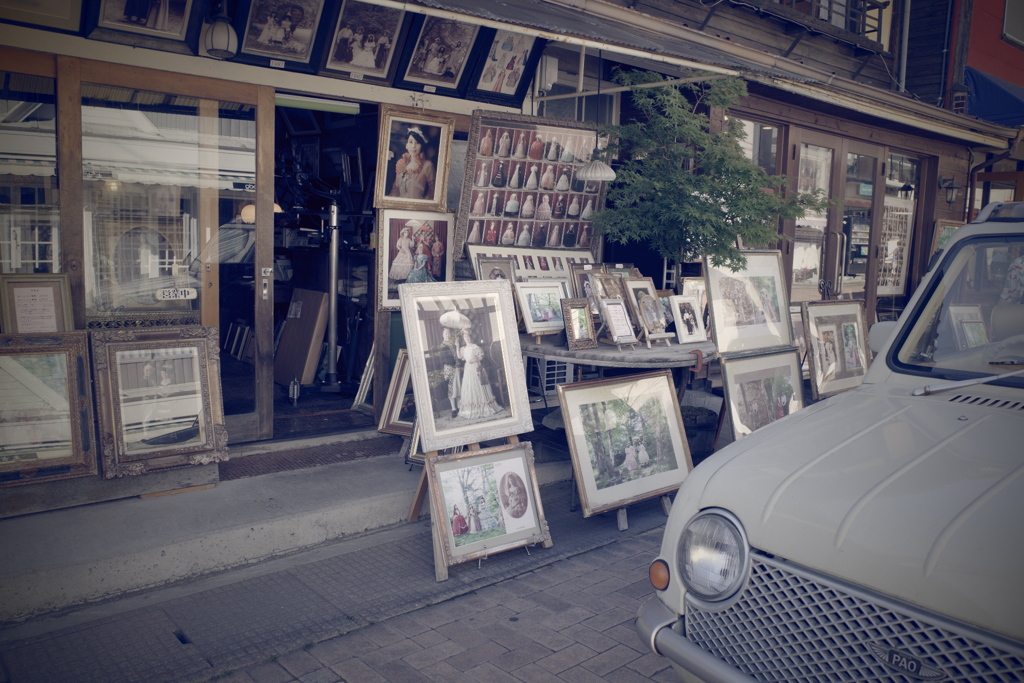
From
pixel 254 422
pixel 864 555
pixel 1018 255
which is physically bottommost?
pixel 254 422

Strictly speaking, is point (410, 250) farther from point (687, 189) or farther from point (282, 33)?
point (687, 189)

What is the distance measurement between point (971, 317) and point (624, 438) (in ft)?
7.81

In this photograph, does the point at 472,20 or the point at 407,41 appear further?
the point at 407,41

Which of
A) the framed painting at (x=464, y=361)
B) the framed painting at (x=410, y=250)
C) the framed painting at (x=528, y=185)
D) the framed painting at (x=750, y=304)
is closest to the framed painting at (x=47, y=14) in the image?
the framed painting at (x=410, y=250)

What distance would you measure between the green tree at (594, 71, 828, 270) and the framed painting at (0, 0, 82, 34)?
13.5 feet

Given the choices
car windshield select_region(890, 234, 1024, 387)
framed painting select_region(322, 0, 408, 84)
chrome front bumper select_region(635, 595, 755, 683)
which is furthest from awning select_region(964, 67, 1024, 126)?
chrome front bumper select_region(635, 595, 755, 683)

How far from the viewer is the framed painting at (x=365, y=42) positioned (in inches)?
218

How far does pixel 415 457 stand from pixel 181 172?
2.72 m

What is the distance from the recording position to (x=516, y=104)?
694 cm

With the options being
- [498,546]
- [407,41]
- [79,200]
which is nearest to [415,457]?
[498,546]

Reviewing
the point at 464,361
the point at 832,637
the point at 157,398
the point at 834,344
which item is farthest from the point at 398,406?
the point at 832,637

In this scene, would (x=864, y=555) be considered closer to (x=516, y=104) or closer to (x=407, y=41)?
(x=407, y=41)

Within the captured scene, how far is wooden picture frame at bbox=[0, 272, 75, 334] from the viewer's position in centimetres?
452

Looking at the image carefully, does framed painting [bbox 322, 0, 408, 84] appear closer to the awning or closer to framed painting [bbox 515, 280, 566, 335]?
framed painting [bbox 515, 280, 566, 335]
